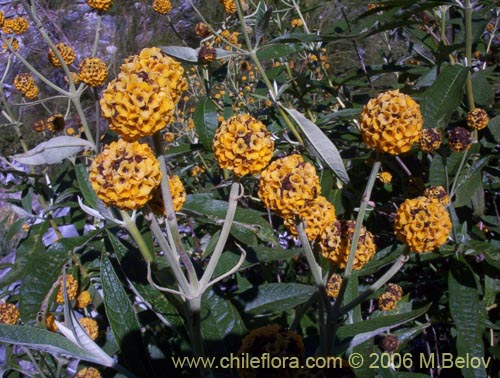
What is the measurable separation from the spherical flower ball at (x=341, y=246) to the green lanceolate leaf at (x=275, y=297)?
0.42 feet

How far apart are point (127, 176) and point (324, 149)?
46 centimetres

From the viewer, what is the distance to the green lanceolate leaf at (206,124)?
174cm

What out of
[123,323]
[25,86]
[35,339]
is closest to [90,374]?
[123,323]

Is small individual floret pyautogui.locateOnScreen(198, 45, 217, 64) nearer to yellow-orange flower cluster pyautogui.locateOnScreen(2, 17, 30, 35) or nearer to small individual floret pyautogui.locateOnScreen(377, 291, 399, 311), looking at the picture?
small individual floret pyautogui.locateOnScreen(377, 291, 399, 311)

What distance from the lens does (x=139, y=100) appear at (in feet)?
3.04

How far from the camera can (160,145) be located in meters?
1.02

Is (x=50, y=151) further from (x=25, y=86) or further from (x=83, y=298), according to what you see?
(x=25, y=86)

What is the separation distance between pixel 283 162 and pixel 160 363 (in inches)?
23.8

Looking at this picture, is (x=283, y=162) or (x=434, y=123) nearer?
(x=283, y=162)

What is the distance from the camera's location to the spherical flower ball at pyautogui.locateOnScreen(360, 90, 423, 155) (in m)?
1.14

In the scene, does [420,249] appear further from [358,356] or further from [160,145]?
[160,145]

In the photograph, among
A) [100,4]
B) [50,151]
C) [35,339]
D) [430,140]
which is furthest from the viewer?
[100,4]

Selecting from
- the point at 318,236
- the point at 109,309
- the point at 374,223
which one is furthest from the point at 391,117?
the point at 374,223

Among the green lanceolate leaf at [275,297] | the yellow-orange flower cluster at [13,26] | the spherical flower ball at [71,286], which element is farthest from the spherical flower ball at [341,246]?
the yellow-orange flower cluster at [13,26]
